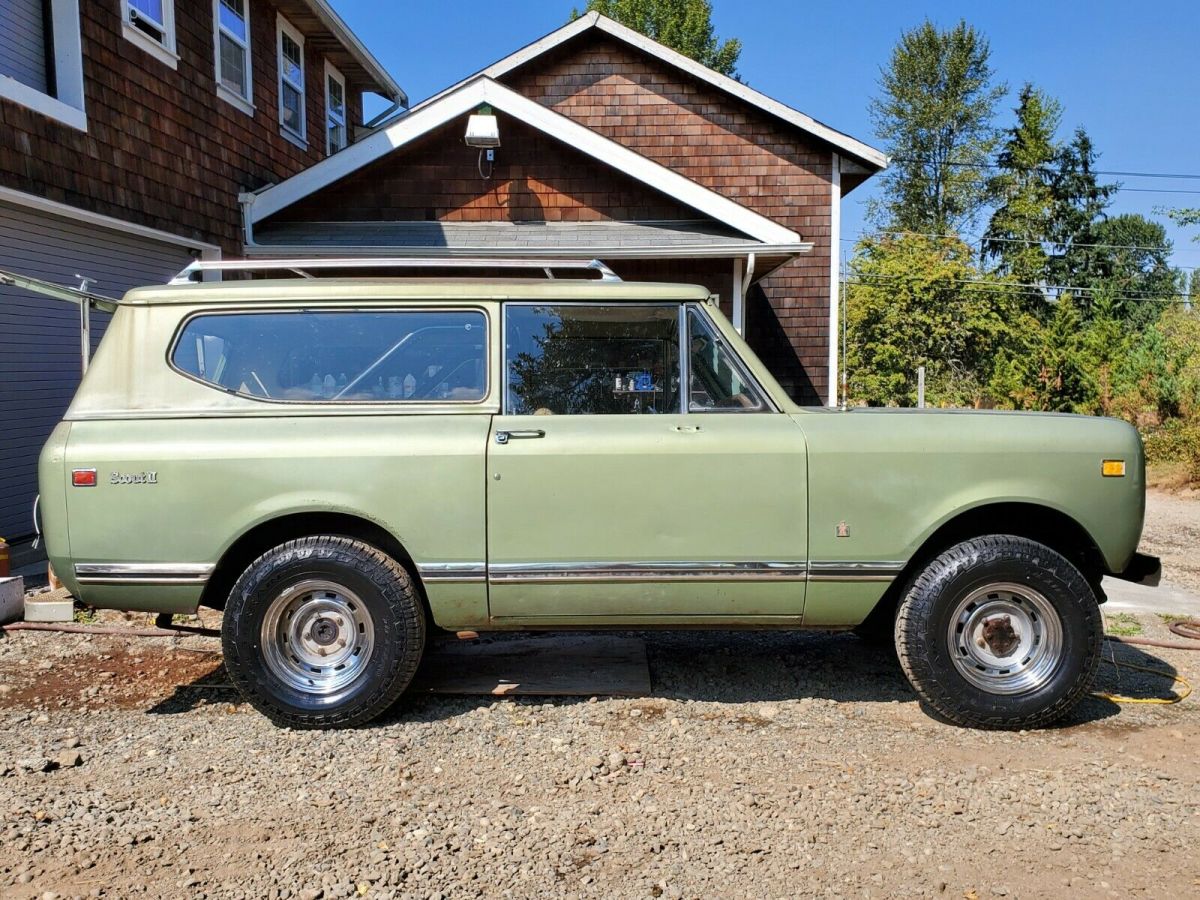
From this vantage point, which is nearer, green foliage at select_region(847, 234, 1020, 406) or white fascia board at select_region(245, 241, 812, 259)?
white fascia board at select_region(245, 241, 812, 259)

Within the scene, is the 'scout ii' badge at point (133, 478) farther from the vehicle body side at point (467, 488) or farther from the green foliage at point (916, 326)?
the green foliage at point (916, 326)

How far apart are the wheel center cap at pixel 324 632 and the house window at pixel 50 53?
631 cm

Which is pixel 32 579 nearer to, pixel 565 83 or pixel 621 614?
pixel 621 614

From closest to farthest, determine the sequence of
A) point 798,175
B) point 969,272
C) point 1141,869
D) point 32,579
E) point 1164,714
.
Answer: point 1141,869 → point 1164,714 → point 32,579 → point 798,175 → point 969,272

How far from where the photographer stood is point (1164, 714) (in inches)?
171

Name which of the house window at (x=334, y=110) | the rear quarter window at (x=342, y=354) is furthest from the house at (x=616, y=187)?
the rear quarter window at (x=342, y=354)

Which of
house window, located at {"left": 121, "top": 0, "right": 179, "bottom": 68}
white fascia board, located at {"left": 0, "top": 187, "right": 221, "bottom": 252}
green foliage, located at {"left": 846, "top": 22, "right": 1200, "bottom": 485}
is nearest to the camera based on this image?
white fascia board, located at {"left": 0, "top": 187, "right": 221, "bottom": 252}

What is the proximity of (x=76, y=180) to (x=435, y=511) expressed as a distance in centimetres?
642

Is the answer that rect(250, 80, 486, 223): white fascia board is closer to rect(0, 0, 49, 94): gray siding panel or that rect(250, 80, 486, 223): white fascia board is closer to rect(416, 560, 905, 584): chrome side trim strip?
rect(0, 0, 49, 94): gray siding panel

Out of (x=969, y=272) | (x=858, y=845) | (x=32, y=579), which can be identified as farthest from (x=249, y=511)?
(x=969, y=272)

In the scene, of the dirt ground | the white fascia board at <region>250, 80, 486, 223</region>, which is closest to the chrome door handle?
the dirt ground

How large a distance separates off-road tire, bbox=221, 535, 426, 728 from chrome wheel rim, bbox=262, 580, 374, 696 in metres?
0.03

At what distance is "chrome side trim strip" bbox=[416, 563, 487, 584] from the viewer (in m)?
4.02

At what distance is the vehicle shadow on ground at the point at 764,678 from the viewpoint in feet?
14.6
